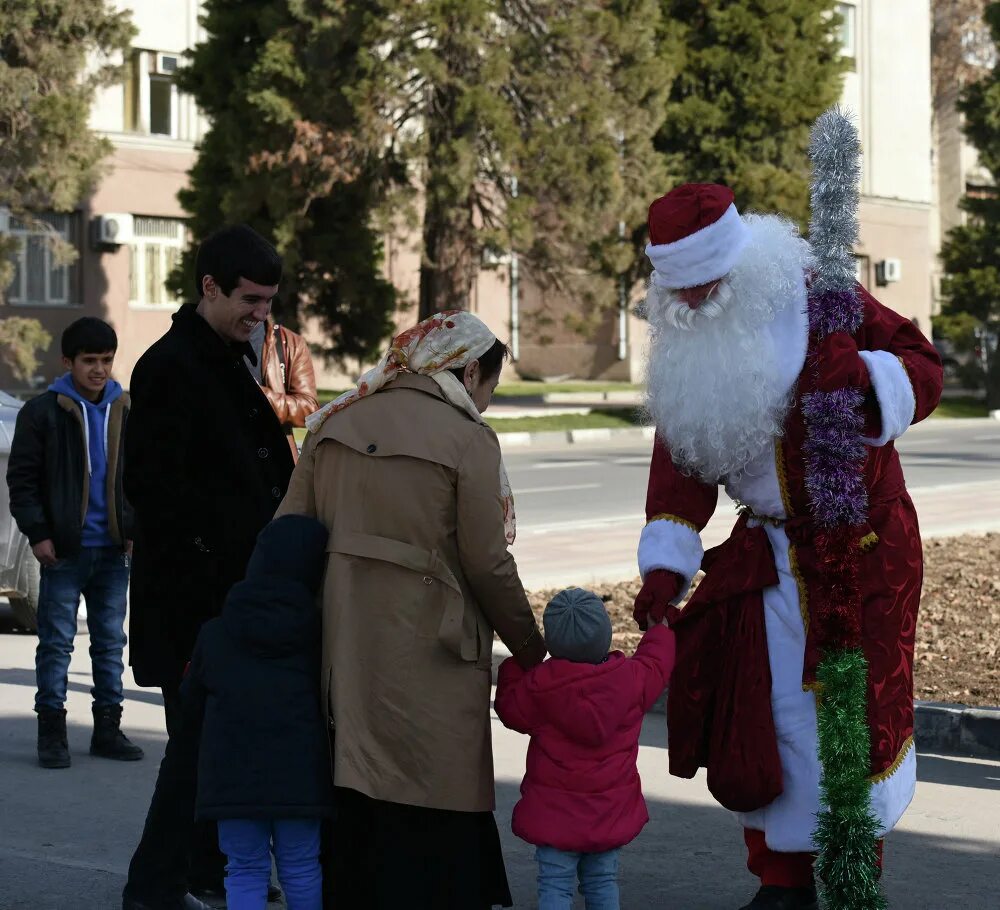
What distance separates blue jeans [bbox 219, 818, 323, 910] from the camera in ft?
12.7

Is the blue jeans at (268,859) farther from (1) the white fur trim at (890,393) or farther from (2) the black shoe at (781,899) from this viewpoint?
(1) the white fur trim at (890,393)

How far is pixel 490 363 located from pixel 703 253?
2.16 feet

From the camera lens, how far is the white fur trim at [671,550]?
13.9 ft

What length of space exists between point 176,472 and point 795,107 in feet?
93.4

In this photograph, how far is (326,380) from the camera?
37062 mm

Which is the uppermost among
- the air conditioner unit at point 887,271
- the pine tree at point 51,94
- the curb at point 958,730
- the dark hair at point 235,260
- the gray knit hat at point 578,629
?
the pine tree at point 51,94

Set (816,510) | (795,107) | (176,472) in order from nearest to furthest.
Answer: (816,510) → (176,472) → (795,107)

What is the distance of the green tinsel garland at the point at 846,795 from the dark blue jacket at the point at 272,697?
1.20 meters

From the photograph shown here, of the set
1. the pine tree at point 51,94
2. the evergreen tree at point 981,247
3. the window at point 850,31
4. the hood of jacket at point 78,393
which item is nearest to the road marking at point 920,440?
the evergreen tree at point 981,247

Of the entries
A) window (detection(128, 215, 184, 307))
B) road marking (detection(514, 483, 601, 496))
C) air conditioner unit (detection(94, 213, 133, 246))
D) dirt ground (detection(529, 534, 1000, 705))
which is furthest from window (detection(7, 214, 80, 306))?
dirt ground (detection(529, 534, 1000, 705))

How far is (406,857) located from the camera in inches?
150

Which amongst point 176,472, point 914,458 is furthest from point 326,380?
point 176,472

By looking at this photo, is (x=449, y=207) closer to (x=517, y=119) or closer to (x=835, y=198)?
(x=517, y=119)

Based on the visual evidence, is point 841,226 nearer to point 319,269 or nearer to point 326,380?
point 319,269
